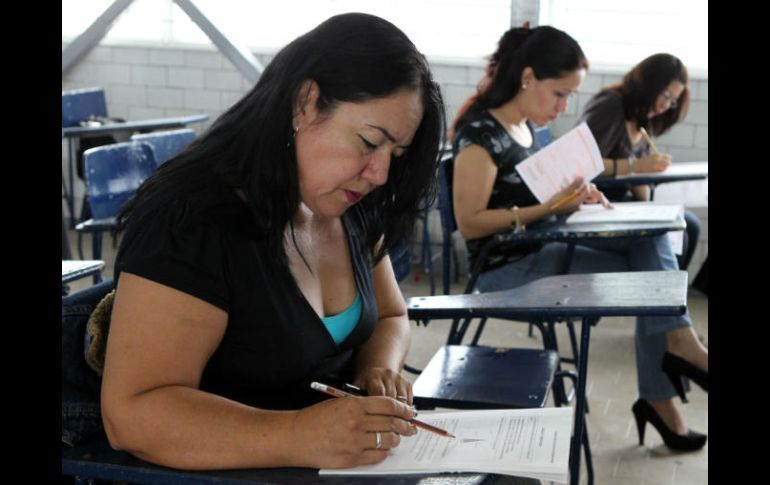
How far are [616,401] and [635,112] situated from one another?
4.15ft

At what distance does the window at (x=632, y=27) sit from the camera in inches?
204

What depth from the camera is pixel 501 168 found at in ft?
10.3

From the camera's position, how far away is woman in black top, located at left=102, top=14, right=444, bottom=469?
1.30m

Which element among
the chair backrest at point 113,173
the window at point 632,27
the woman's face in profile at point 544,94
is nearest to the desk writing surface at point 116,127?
the chair backrest at point 113,173

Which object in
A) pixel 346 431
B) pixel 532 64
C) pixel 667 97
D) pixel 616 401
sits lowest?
pixel 616 401

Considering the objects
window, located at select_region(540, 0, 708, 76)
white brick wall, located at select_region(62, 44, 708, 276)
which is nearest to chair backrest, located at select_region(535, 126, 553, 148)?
window, located at select_region(540, 0, 708, 76)

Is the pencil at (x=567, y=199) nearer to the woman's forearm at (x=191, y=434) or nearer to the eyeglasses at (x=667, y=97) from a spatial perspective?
the eyeglasses at (x=667, y=97)

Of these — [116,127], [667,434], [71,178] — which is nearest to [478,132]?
[667,434]

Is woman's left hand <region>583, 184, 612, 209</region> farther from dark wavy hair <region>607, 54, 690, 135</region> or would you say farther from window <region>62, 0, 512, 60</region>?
window <region>62, 0, 512, 60</region>

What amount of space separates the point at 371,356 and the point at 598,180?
2.47 metres

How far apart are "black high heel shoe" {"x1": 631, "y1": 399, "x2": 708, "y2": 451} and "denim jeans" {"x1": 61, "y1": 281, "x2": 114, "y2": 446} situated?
210cm

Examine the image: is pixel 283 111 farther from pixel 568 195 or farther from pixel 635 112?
pixel 635 112

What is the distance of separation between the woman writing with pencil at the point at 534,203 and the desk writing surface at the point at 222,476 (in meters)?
1.74
